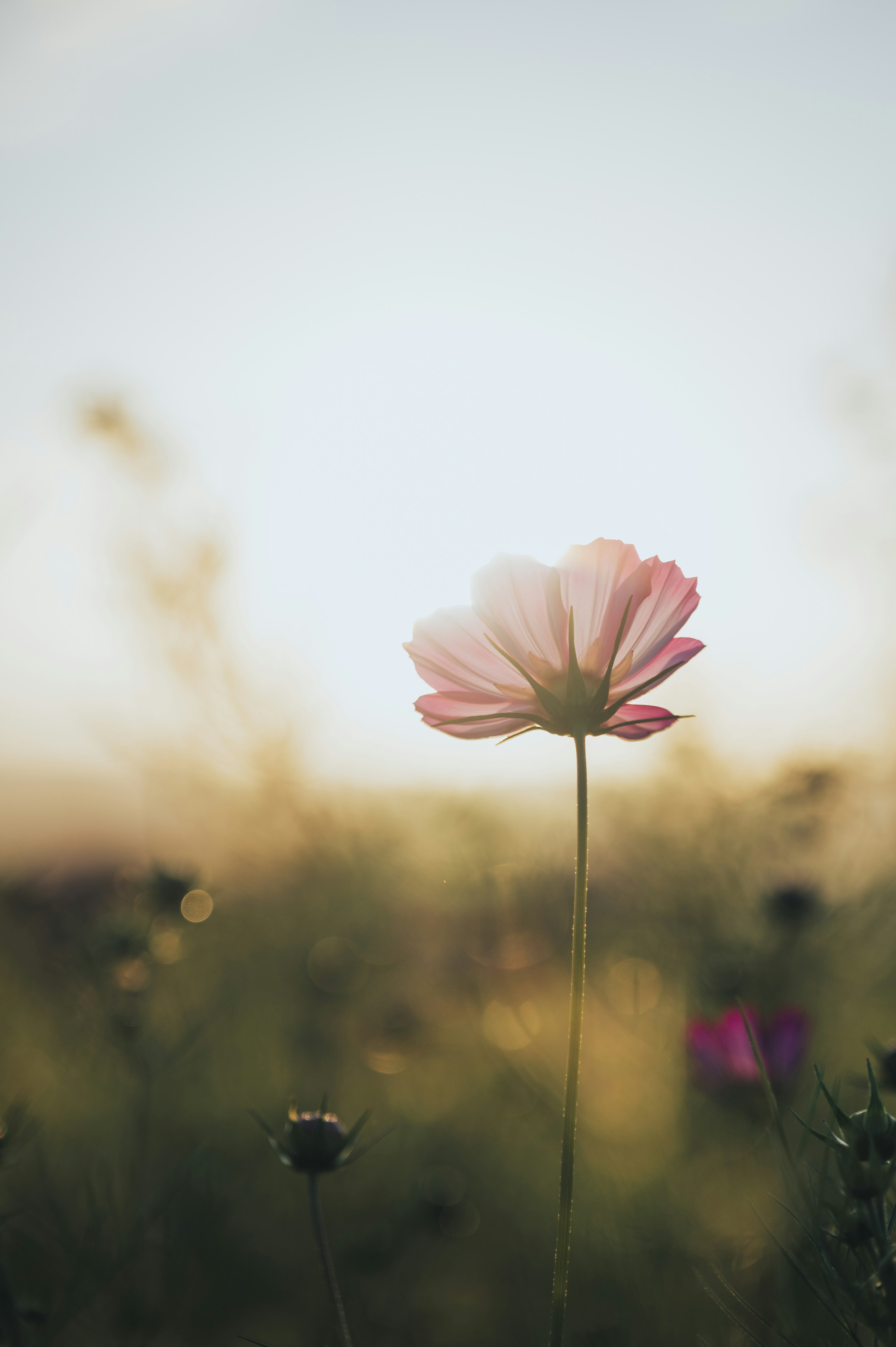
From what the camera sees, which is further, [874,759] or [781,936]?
[874,759]

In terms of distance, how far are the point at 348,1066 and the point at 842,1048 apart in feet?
3.57

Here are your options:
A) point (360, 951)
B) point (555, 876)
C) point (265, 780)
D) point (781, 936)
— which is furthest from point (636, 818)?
point (265, 780)

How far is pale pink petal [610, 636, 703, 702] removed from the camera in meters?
0.46

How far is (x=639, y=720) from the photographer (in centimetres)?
45

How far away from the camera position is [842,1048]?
4.99 feet

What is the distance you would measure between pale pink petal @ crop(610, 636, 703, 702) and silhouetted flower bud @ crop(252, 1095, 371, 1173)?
31cm

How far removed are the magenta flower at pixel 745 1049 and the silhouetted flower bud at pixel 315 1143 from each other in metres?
0.60

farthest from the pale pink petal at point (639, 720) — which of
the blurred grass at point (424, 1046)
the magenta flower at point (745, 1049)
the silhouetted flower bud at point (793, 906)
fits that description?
the silhouetted flower bud at point (793, 906)

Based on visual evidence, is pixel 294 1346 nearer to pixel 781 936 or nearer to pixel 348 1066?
pixel 348 1066

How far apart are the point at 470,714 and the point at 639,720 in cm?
12


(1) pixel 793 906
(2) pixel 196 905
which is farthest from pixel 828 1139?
(2) pixel 196 905

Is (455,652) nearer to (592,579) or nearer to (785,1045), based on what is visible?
(592,579)

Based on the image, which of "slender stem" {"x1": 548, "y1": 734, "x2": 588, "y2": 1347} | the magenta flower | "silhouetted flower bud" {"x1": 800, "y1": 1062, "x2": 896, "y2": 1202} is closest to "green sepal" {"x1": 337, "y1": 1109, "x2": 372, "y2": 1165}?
"slender stem" {"x1": 548, "y1": 734, "x2": 588, "y2": 1347}

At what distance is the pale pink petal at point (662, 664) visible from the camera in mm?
465
